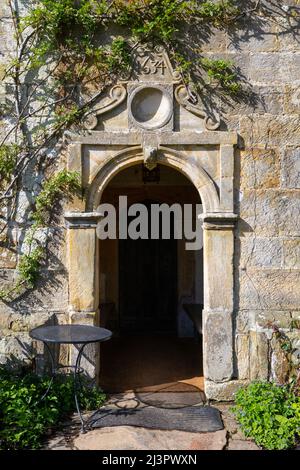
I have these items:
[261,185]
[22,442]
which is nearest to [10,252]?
[22,442]

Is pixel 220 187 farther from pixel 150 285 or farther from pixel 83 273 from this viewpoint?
pixel 150 285

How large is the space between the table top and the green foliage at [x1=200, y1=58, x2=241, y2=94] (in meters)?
2.67

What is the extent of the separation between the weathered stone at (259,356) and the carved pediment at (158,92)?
2.13m

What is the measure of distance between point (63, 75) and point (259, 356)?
11.2 feet

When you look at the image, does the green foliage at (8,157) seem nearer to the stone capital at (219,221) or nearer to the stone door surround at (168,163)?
the stone door surround at (168,163)

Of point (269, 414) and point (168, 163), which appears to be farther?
point (168, 163)

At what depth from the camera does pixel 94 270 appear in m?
4.78

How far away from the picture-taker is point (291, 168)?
15.8 feet

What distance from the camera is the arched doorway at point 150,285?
22.3 ft

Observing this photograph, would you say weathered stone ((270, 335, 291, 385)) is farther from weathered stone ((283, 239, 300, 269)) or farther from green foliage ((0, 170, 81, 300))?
green foliage ((0, 170, 81, 300))

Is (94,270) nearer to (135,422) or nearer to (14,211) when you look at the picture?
(14,211)

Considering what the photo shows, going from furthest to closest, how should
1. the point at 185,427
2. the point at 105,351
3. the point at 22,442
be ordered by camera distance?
1. the point at 105,351
2. the point at 185,427
3. the point at 22,442

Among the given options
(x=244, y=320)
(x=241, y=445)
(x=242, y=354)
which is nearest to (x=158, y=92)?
(x=244, y=320)

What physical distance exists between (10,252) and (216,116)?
2.50 meters
